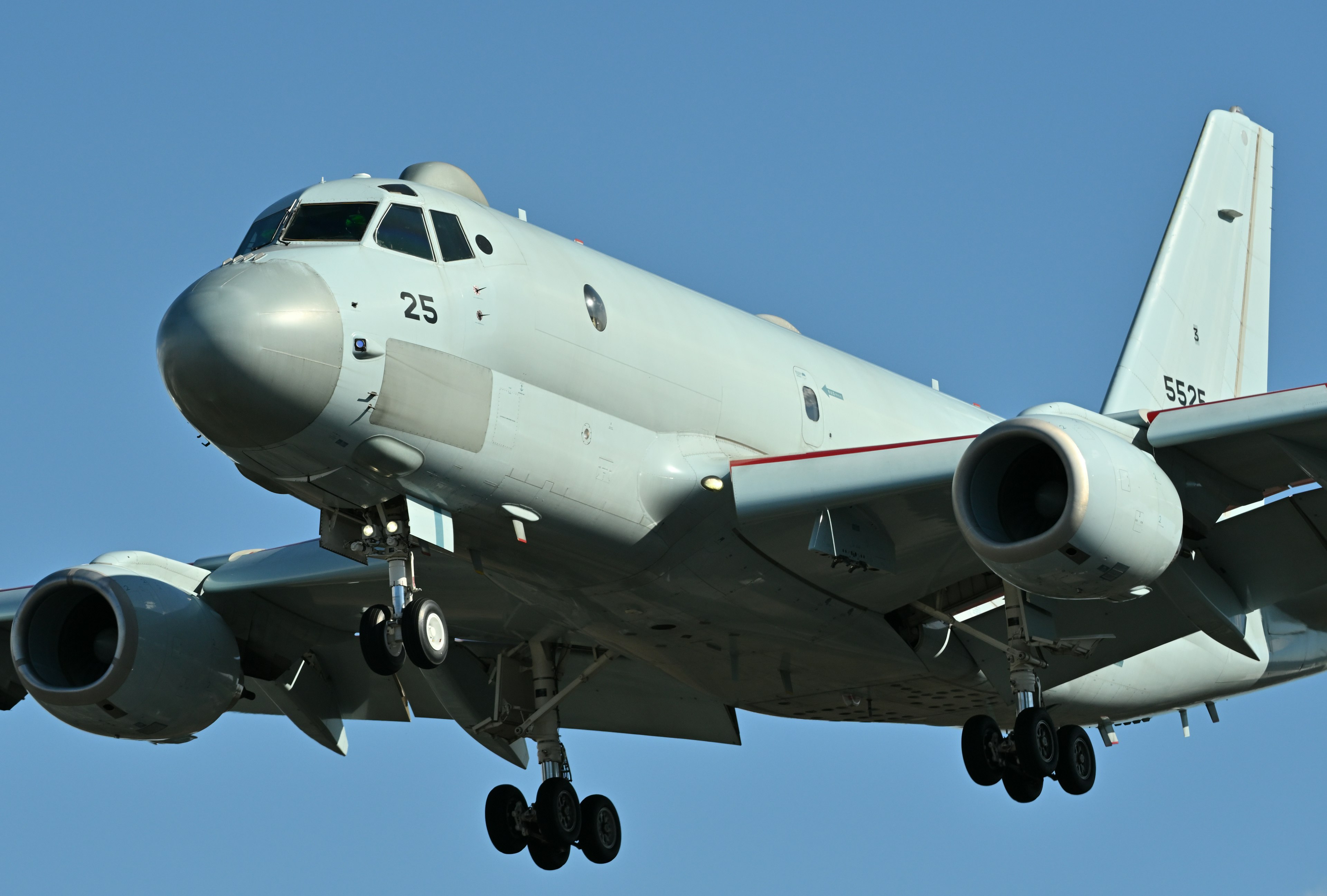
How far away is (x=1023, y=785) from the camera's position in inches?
771

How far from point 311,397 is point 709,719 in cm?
1003

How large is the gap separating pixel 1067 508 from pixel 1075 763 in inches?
207

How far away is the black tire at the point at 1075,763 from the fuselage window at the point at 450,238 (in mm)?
8902

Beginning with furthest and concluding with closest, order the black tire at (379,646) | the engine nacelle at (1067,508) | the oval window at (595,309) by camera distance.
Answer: the oval window at (595,309) < the black tire at (379,646) < the engine nacelle at (1067,508)

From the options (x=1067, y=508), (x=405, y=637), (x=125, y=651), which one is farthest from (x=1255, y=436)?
(x=125, y=651)

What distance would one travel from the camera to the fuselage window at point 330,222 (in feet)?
53.3

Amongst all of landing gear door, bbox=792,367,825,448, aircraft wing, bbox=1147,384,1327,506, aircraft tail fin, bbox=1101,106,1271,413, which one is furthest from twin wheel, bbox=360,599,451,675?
aircraft tail fin, bbox=1101,106,1271,413

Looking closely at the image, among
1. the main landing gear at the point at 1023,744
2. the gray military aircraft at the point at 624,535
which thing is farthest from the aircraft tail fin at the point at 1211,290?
the main landing gear at the point at 1023,744

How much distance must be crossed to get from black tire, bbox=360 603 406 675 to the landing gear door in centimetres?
520

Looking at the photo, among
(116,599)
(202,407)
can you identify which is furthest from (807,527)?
(116,599)

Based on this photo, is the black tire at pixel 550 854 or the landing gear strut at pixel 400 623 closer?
the landing gear strut at pixel 400 623

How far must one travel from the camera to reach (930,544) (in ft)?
60.9

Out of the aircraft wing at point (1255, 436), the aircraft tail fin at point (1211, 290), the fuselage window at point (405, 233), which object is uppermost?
the aircraft tail fin at point (1211, 290)

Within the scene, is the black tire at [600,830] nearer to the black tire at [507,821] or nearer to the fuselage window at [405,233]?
the black tire at [507,821]
